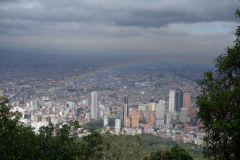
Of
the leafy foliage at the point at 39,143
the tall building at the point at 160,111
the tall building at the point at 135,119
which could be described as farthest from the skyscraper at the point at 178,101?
the leafy foliage at the point at 39,143

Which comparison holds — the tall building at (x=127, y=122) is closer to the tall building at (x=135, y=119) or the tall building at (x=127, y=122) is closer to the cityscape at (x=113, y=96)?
the cityscape at (x=113, y=96)

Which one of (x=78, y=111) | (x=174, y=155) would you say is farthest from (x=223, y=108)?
(x=78, y=111)

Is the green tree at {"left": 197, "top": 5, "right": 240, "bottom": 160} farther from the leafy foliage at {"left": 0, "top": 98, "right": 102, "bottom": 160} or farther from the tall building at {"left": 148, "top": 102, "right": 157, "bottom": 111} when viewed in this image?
the tall building at {"left": 148, "top": 102, "right": 157, "bottom": 111}

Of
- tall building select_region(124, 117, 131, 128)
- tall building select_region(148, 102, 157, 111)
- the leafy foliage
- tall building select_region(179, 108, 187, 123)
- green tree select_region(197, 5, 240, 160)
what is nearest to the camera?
green tree select_region(197, 5, 240, 160)

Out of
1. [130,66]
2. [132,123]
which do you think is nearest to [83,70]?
[130,66]

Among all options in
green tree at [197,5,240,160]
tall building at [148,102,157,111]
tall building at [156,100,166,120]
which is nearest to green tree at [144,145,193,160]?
green tree at [197,5,240,160]

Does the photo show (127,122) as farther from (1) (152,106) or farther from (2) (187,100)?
(2) (187,100)
